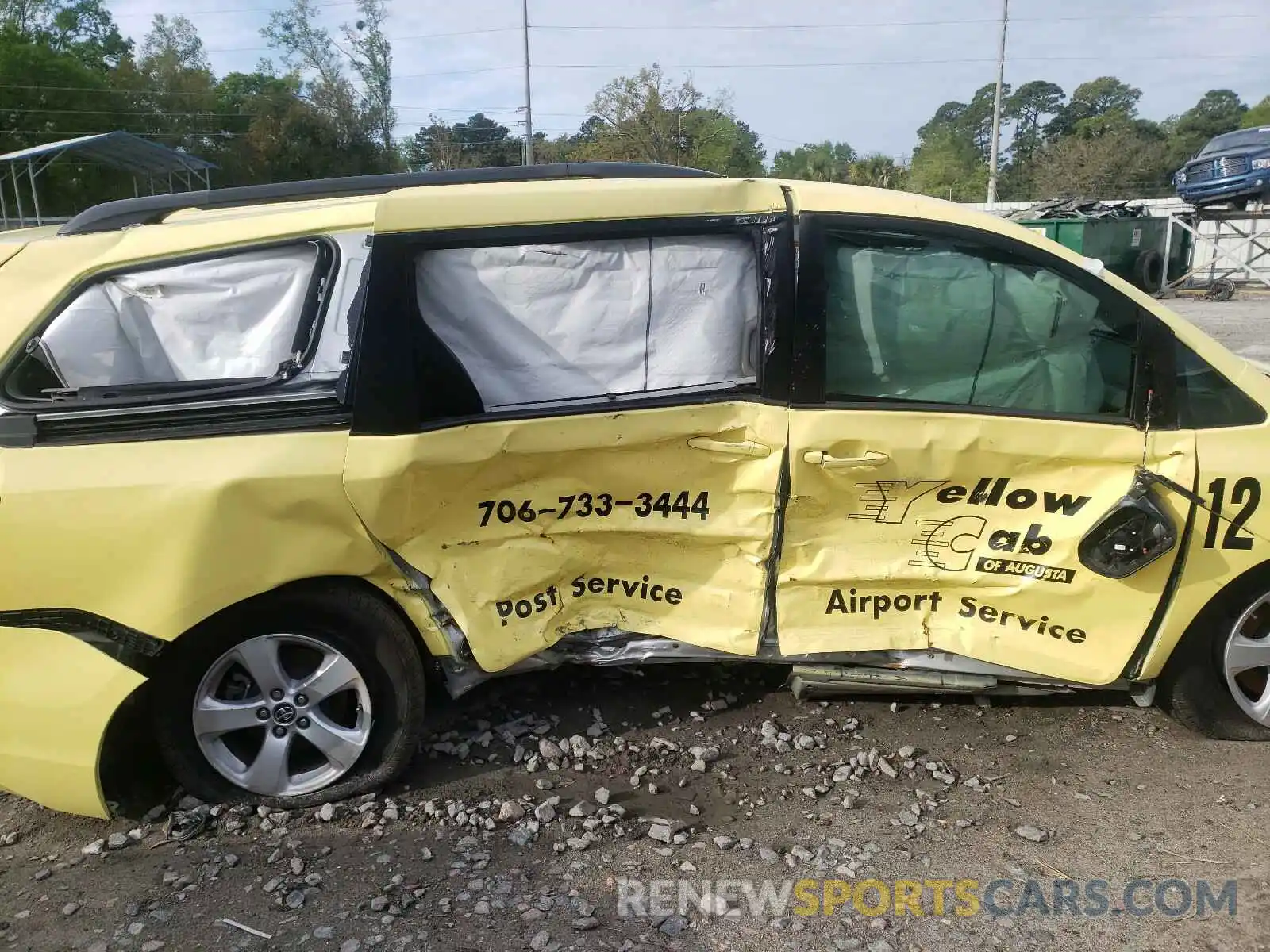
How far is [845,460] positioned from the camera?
9.92ft

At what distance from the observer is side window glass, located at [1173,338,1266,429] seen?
3137mm

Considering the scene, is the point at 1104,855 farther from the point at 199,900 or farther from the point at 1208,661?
the point at 199,900

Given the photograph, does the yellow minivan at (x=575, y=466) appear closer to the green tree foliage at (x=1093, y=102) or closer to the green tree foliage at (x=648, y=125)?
the green tree foliage at (x=648, y=125)

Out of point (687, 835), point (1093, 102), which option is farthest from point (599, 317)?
point (1093, 102)

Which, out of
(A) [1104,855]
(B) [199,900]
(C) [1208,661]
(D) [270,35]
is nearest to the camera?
(B) [199,900]

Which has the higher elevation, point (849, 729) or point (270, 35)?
point (270, 35)

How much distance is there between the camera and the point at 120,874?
2746 mm

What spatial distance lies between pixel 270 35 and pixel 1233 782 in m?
59.3

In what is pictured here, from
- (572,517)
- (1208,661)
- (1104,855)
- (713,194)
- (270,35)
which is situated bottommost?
(1104,855)

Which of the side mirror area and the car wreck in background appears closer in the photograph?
the side mirror area

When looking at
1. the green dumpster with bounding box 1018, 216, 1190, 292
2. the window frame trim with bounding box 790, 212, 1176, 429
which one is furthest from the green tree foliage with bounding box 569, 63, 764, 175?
the window frame trim with bounding box 790, 212, 1176, 429

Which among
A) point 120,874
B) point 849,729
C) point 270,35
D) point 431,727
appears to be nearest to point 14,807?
point 120,874

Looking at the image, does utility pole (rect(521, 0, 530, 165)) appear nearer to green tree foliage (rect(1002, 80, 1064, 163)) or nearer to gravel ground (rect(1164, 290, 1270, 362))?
gravel ground (rect(1164, 290, 1270, 362))

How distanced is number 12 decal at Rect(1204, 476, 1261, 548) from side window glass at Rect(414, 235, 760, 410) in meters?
1.60
